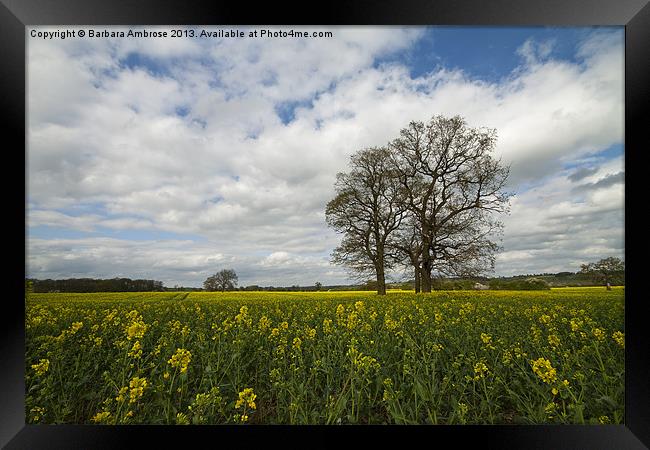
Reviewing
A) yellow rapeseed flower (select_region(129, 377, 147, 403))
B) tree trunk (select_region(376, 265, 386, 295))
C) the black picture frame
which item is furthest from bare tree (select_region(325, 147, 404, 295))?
yellow rapeseed flower (select_region(129, 377, 147, 403))

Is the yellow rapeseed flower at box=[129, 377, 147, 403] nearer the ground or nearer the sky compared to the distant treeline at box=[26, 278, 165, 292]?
nearer the ground

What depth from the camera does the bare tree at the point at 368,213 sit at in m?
3.32

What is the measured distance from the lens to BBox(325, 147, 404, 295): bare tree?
131 inches

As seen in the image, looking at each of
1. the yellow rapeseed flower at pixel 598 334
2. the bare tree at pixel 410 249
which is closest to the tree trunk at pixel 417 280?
the bare tree at pixel 410 249

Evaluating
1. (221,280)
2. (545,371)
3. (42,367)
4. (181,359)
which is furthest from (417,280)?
(42,367)

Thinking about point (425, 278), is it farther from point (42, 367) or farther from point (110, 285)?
point (42, 367)

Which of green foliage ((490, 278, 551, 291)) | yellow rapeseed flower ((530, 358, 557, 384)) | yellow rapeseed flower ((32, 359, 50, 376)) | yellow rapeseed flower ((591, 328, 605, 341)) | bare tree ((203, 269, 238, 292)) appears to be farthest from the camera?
green foliage ((490, 278, 551, 291))

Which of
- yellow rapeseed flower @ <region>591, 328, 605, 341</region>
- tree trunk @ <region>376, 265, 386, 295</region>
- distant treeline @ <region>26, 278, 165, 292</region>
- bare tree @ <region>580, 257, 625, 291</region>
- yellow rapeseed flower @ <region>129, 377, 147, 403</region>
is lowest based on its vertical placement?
yellow rapeseed flower @ <region>129, 377, 147, 403</region>

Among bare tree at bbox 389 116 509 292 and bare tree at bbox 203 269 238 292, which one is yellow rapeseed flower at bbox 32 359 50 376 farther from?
bare tree at bbox 389 116 509 292

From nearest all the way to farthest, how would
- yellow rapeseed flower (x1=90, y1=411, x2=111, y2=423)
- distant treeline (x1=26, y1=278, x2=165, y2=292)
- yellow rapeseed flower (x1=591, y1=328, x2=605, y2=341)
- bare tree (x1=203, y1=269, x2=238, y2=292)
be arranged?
yellow rapeseed flower (x1=90, y1=411, x2=111, y2=423) → yellow rapeseed flower (x1=591, y1=328, x2=605, y2=341) → distant treeline (x1=26, y1=278, x2=165, y2=292) → bare tree (x1=203, y1=269, x2=238, y2=292)

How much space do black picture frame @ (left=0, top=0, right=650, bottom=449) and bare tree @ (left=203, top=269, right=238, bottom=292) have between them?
3.51 ft
